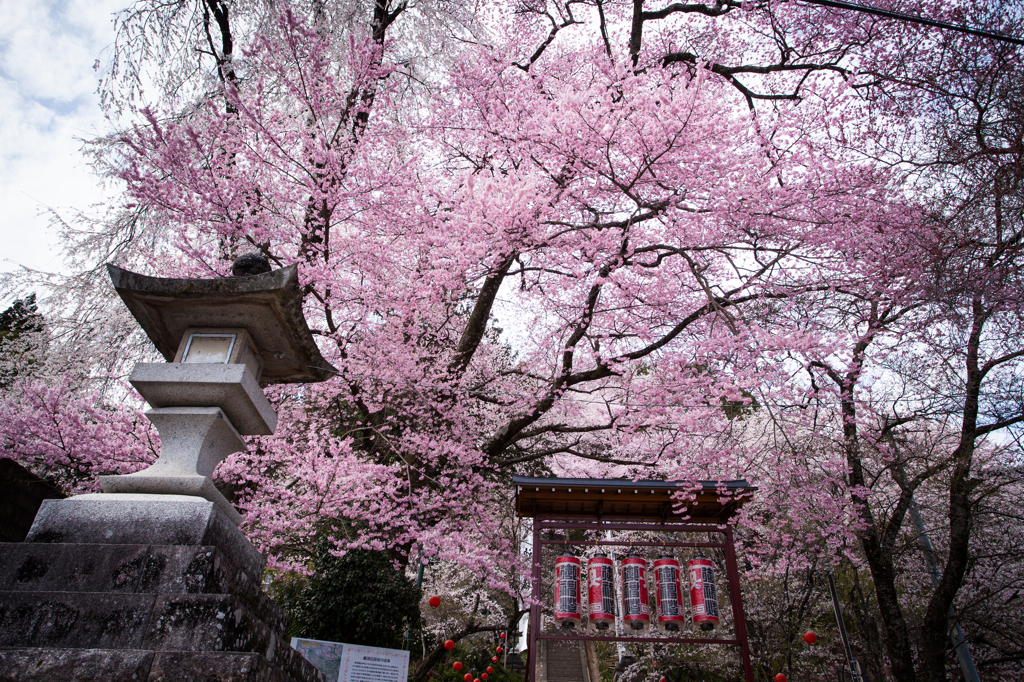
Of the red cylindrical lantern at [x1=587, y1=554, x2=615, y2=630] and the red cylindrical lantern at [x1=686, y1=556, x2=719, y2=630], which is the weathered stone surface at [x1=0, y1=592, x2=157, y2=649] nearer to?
the red cylindrical lantern at [x1=587, y1=554, x2=615, y2=630]

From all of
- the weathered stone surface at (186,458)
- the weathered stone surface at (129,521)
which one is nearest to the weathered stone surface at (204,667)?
the weathered stone surface at (129,521)

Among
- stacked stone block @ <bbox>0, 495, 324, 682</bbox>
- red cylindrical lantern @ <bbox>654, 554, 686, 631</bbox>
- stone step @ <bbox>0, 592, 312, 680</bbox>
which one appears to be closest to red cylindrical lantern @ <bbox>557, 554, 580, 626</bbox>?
red cylindrical lantern @ <bbox>654, 554, 686, 631</bbox>

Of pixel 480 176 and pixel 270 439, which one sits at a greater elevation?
pixel 480 176

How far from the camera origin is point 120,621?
9.78 ft

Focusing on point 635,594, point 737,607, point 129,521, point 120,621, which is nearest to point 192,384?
point 129,521

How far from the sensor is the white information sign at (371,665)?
7027 mm

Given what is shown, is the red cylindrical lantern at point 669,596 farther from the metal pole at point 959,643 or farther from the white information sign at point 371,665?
the metal pole at point 959,643

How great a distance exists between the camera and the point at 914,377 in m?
8.26

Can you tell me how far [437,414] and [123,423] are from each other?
4.97 m

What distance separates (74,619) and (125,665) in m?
0.54

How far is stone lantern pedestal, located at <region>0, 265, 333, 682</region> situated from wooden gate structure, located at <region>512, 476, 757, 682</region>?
3471 millimetres

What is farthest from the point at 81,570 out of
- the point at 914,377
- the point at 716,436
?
the point at 914,377

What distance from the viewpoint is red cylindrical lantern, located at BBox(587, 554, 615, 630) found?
6.92 meters

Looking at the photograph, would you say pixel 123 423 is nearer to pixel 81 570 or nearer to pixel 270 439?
pixel 270 439
